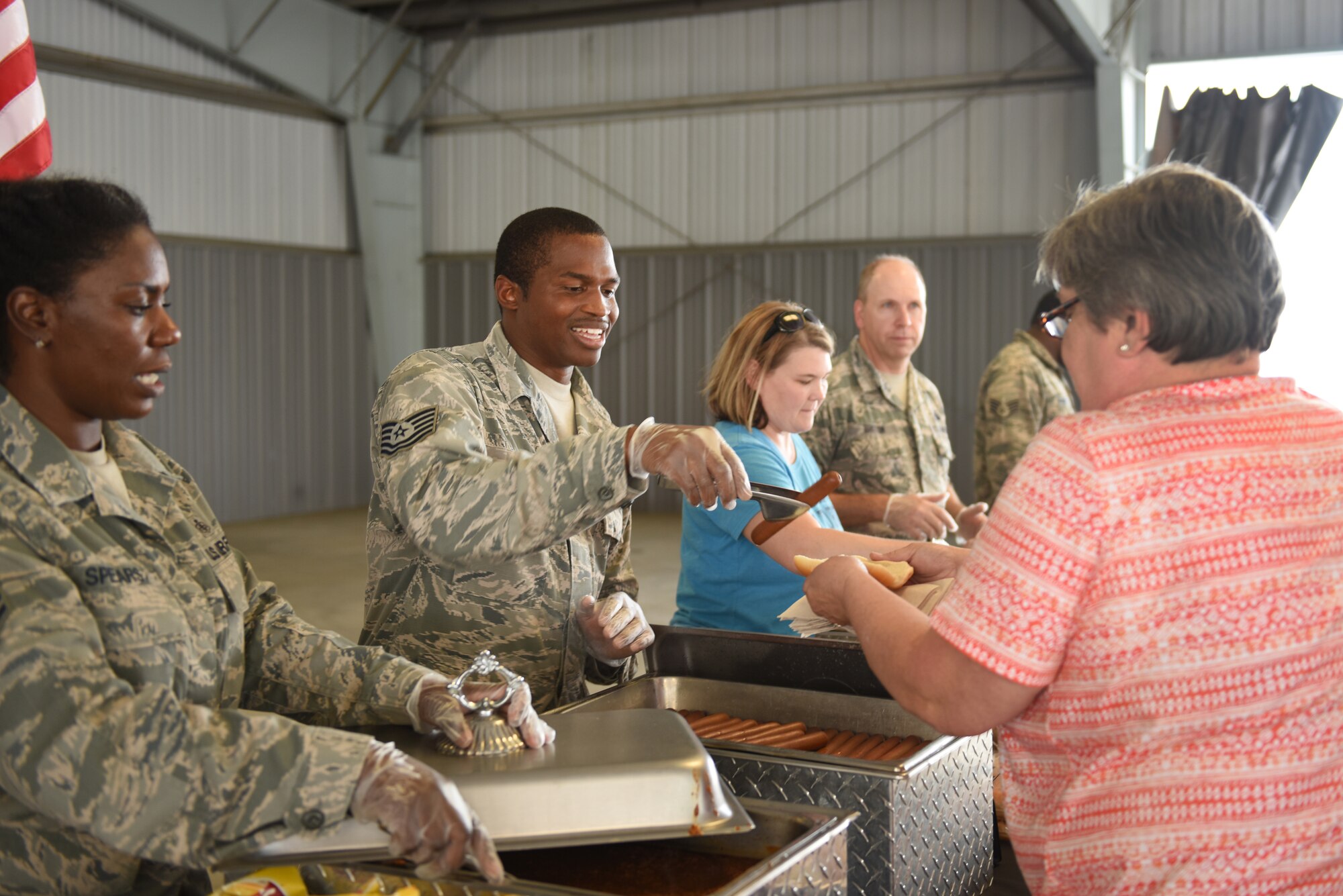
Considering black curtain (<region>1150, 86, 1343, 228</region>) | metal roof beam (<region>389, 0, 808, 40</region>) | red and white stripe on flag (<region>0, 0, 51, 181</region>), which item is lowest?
red and white stripe on flag (<region>0, 0, 51, 181</region>)

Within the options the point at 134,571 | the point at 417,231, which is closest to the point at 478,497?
the point at 134,571

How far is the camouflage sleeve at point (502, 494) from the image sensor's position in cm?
165

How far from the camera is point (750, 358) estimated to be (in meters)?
2.88

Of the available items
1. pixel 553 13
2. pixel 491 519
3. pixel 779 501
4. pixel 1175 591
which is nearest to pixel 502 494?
pixel 491 519

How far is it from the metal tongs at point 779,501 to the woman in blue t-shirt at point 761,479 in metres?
0.56

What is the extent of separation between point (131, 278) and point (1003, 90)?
32.7 feet

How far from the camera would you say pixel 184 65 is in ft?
34.0

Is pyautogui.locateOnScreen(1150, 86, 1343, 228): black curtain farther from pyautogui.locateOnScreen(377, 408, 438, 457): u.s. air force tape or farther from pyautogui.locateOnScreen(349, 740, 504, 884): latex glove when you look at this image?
pyautogui.locateOnScreen(349, 740, 504, 884): latex glove

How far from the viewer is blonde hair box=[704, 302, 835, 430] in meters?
2.88

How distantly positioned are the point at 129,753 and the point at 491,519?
619 mm

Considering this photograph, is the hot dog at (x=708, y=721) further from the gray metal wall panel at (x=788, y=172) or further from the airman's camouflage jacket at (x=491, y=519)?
the gray metal wall panel at (x=788, y=172)

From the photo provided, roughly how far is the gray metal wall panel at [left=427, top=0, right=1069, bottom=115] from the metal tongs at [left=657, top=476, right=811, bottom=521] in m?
9.22

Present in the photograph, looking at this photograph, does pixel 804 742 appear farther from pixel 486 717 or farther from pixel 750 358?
pixel 750 358

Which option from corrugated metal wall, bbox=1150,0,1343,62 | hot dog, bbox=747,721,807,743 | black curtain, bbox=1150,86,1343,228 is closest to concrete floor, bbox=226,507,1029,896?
hot dog, bbox=747,721,807,743
